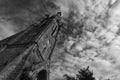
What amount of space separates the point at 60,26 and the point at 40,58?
1319 cm

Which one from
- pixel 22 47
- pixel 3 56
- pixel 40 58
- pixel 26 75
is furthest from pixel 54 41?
pixel 26 75

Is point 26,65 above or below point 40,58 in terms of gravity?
below

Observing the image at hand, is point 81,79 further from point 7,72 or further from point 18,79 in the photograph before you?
point 7,72

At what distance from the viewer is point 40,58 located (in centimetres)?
1505

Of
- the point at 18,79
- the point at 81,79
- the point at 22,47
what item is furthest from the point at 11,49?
the point at 81,79

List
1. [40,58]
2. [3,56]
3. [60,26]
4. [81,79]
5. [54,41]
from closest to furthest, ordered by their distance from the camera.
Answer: [81,79], [3,56], [40,58], [54,41], [60,26]

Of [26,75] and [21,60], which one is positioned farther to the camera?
[21,60]

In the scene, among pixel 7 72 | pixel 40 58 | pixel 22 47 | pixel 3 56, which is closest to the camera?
pixel 7 72

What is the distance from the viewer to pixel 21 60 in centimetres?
1088

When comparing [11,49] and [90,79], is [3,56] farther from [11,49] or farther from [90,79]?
[90,79]

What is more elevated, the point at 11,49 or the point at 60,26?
the point at 60,26

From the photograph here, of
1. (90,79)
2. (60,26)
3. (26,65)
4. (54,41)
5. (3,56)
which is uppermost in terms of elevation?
(60,26)

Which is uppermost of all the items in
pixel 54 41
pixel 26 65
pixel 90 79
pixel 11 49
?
pixel 54 41

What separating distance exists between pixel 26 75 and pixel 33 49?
3.58 meters
